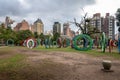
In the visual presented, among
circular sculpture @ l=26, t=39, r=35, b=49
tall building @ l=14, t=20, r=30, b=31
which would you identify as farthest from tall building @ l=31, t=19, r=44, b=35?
circular sculpture @ l=26, t=39, r=35, b=49

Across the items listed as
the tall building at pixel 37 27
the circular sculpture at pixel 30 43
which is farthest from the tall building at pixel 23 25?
the circular sculpture at pixel 30 43

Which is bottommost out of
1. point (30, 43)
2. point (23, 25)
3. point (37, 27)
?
point (30, 43)

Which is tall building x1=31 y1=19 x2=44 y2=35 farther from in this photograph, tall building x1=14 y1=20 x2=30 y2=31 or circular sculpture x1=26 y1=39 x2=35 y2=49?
circular sculpture x1=26 y1=39 x2=35 y2=49

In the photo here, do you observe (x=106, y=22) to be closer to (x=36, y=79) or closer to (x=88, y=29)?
(x=88, y=29)

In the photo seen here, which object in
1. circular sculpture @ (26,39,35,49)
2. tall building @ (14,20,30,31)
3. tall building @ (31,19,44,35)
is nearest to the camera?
circular sculpture @ (26,39,35,49)

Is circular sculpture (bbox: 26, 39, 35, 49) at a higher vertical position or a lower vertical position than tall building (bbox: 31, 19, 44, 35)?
lower

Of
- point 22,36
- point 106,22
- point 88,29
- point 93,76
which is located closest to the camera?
point 93,76

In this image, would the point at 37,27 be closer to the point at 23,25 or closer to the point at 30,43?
the point at 23,25

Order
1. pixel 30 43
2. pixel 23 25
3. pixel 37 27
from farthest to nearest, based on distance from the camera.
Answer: pixel 37 27
pixel 23 25
pixel 30 43

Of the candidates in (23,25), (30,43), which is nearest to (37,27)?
(23,25)

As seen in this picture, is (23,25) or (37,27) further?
(37,27)

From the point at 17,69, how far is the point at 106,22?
145584mm

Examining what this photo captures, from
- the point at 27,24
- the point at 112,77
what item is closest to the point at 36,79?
the point at 112,77

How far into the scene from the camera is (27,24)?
157125 millimetres
